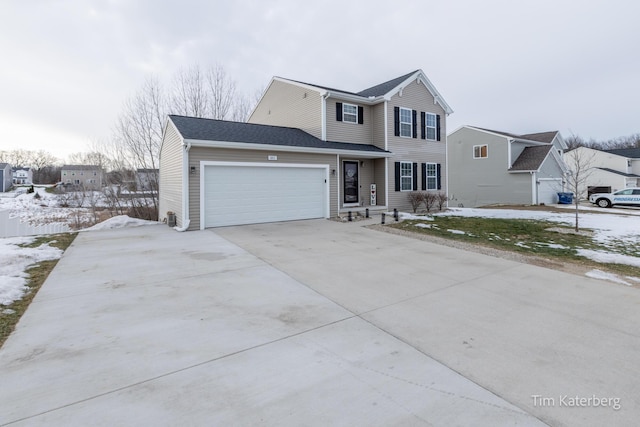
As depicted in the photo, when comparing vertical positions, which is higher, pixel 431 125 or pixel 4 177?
pixel 4 177

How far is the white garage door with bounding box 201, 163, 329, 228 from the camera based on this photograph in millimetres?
10076

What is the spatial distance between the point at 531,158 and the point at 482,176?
11.1 ft

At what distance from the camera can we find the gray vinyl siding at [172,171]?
10133mm

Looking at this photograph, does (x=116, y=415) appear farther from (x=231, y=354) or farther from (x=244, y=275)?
(x=244, y=275)

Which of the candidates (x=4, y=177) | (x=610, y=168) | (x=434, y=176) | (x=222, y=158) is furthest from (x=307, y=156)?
(x=4, y=177)

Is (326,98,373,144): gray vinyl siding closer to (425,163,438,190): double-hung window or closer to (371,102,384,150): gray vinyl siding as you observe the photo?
(371,102,384,150): gray vinyl siding

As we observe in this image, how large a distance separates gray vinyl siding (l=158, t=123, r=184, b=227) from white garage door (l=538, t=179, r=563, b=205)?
23.6 m

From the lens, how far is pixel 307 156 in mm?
11938

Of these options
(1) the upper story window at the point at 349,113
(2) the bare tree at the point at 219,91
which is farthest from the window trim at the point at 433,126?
(2) the bare tree at the point at 219,91

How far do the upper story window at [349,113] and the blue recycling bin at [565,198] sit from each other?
18.6m

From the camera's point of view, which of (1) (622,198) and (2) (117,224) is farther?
(1) (622,198)

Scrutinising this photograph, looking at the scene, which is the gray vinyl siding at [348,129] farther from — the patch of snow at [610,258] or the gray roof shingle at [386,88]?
the patch of snow at [610,258]

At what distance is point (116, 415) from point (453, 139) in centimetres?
2796

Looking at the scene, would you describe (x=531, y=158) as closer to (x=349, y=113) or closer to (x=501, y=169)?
(x=501, y=169)
